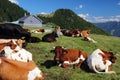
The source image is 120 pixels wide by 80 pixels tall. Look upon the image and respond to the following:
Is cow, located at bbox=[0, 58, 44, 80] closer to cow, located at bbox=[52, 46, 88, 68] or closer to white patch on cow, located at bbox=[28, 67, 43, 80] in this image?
white patch on cow, located at bbox=[28, 67, 43, 80]

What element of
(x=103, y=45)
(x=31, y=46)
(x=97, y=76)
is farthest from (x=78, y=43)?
(x=97, y=76)

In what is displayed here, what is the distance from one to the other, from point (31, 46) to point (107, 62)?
7178 mm

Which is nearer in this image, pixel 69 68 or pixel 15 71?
pixel 15 71

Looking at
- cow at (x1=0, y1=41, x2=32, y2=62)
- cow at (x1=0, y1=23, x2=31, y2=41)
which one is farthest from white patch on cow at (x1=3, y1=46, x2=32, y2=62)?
cow at (x1=0, y1=23, x2=31, y2=41)

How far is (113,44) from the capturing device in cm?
3034

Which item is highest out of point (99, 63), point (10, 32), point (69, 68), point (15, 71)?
point (10, 32)

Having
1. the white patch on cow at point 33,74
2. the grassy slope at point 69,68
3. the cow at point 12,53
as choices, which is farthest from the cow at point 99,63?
the white patch on cow at point 33,74

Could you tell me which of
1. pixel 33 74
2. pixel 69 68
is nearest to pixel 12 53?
pixel 69 68

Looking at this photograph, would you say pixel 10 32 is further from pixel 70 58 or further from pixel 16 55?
pixel 16 55

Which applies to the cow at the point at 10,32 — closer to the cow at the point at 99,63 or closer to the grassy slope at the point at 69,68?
the grassy slope at the point at 69,68

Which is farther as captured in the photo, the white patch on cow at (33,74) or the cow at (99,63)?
the cow at (99,63)

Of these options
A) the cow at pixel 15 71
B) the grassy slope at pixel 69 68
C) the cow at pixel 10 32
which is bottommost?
the grassy slope at pixel 69 68

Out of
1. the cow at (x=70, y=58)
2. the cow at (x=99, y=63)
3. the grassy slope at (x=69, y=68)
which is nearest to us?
the grassy slope at (x=69, y=68)

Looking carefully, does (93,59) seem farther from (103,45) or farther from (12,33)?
(103,45)
